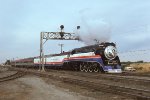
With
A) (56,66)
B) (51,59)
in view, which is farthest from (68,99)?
(51,59)

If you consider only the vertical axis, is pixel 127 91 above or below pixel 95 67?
below

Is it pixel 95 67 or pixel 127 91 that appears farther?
pixel 95 67

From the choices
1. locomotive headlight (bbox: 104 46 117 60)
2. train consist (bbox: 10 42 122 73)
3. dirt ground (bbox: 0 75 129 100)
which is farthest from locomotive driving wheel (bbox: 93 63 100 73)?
dirt ground (bbox: 0 75 129 100)

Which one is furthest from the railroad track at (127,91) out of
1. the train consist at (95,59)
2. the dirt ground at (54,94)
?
the train consist at (95,59)

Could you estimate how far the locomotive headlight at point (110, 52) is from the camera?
3168 centimetres

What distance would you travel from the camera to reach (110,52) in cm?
3184

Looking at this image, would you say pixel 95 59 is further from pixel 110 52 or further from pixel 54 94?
pixel 54 94

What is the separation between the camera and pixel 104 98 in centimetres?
1316

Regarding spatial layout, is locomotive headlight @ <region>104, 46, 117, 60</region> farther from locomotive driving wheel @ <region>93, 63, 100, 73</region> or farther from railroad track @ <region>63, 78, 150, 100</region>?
railroad track @ <region>63, 78, 150, 100</region>

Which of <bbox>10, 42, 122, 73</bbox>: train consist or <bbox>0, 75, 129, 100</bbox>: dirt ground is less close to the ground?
<bbox>10, 42, 122, 73</bbox>: train consist

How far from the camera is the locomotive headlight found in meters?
31.7

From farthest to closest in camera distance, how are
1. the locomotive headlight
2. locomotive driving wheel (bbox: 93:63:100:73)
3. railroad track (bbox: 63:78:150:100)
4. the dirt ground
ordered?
locomotive driving wheel (bbox: 93:63:100:73) → the locomotive headlight → the dirt ground → railroad track (bbox: 63:78:150:100)

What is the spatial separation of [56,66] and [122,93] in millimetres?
35385

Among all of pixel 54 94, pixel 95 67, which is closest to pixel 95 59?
pixel 95 67
